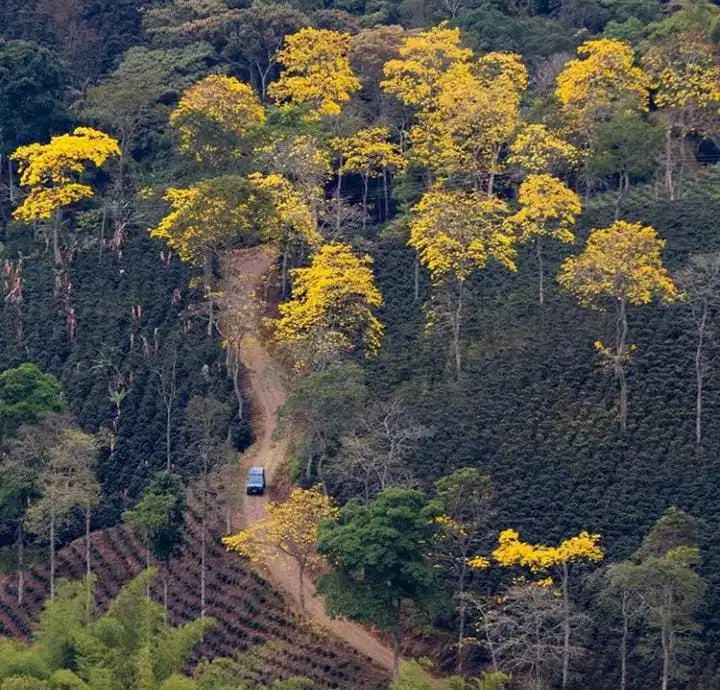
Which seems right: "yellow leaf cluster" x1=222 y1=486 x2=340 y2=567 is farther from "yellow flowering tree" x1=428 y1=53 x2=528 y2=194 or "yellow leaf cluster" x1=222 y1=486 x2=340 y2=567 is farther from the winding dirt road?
"yellow flowering tree" x1=428 y1=53 x2=528 y2=194

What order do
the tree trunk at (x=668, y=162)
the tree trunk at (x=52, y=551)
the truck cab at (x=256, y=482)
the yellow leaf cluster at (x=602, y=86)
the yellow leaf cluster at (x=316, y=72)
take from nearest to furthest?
the tree trunk at (x=52, y=551)
the truck cab at (x=256, y=482)
the tree trunk at (x=668, y=162)
the yellow leaf cluster at (x=602, y=86)
the yellow leaf cluster at (x=316, y=72)

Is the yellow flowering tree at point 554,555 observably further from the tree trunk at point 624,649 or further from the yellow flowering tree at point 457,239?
the yellow flowering tree at point 457,239

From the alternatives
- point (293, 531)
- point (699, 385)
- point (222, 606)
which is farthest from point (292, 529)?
point (699, 385)

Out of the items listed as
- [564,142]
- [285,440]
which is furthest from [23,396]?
[564,142]

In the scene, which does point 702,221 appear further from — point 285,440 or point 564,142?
point 285,440

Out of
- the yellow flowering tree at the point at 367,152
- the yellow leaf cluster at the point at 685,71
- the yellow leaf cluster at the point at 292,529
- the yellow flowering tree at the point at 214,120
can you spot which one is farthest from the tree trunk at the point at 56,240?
the yellow leaf cluster at the point at 685,71

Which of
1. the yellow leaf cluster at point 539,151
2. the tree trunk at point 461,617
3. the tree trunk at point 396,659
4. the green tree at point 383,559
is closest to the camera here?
the green tree at point 383,559
